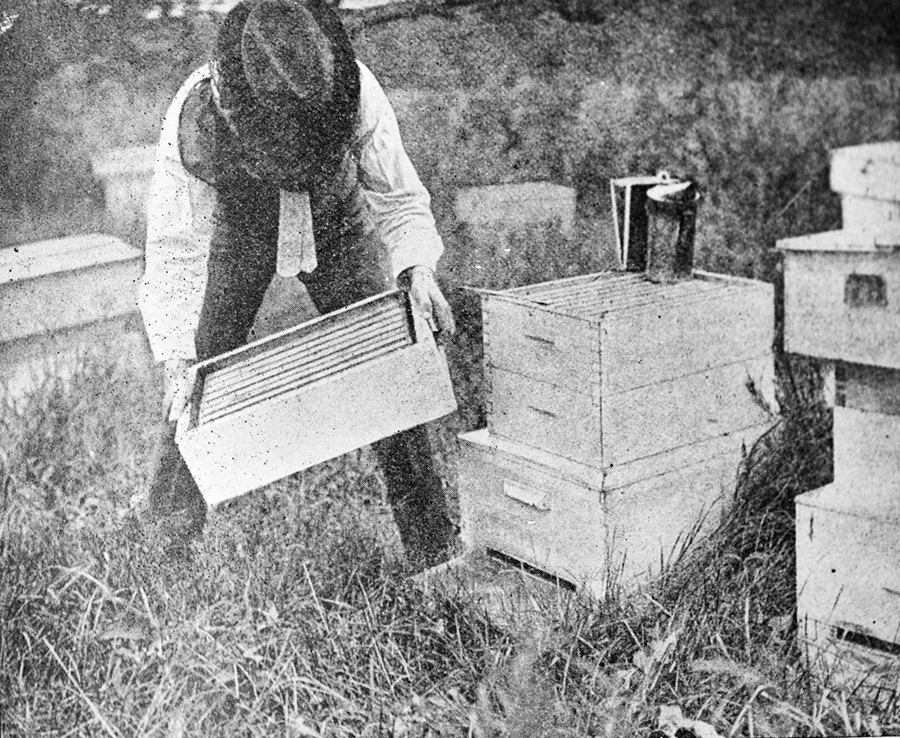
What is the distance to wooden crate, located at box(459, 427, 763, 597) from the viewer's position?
8.50 feet

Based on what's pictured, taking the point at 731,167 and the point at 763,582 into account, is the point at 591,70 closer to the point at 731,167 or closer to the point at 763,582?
the point at 731,167

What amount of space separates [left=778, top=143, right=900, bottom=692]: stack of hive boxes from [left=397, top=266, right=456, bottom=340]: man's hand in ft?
3.52

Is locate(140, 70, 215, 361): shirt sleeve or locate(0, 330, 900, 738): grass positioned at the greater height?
locate(140, 70, 215, 361): shirt sleeve

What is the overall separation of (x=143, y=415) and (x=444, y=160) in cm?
100

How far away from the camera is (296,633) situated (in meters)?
2.42

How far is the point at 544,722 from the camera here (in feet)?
7.88

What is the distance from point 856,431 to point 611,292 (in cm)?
81

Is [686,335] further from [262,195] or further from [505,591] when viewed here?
[262,195]

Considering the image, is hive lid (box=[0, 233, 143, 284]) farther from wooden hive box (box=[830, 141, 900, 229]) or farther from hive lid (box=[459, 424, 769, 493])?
wooden hive box (box=[830, 141, 900, 229])

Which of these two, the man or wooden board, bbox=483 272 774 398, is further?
wooden board, bbox=483 272 774 398

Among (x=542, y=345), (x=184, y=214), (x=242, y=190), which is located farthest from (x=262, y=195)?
(x=542, y=345)

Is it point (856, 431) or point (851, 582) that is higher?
point (856, 431)

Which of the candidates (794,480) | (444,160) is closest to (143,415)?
(444,160)

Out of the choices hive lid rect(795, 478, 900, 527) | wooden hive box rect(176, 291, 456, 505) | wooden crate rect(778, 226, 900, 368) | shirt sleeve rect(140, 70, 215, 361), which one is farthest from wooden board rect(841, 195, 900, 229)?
shirt sleeve rect(140, 70, 215, 361)
